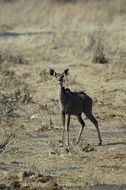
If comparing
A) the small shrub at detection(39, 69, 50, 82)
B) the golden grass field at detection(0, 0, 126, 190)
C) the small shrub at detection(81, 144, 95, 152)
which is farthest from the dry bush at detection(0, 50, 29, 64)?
the small shrub at detection(81, 144, 95, 152)

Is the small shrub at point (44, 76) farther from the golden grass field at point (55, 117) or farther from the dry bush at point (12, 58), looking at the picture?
the dry bush at point (12, 58)

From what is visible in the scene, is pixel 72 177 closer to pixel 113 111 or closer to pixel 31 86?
pixel 113 111

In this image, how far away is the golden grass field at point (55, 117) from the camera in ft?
29.7

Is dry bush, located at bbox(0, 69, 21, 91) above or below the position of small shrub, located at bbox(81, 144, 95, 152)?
above

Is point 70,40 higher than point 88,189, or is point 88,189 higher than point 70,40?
point 70,40

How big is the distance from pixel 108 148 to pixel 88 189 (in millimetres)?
2707

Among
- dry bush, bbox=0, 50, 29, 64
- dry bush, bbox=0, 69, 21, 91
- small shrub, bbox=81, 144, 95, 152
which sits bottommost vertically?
small shrub, bbox=81, 144, 95, 152

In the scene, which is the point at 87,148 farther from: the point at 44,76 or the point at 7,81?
the point at 44,76

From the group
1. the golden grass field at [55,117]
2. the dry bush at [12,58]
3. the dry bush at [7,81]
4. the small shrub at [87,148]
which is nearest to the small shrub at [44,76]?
the golden grass field at [55,117]

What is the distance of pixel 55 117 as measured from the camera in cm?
1416

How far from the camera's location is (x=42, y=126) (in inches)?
495

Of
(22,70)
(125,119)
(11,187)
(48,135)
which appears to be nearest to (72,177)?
(11,187)

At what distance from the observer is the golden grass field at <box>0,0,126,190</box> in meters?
9.04

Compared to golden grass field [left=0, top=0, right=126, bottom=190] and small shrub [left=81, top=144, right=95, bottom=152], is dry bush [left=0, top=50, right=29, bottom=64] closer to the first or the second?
golden grass field [left=0, top=0, right=126, bottom=190]
